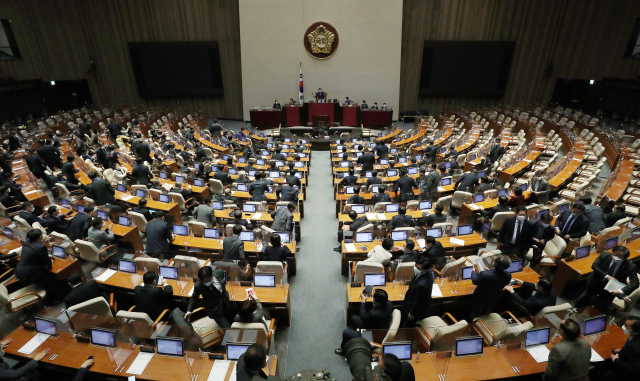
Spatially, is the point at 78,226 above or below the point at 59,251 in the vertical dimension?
above

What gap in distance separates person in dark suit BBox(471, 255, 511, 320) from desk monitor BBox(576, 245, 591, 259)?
216 cm

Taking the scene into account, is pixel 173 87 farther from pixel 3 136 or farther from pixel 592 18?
pixel 592 18

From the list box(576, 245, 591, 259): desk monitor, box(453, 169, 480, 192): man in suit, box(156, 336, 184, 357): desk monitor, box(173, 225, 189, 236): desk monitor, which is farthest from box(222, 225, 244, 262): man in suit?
box(453, 169, 480, 192): man in suit

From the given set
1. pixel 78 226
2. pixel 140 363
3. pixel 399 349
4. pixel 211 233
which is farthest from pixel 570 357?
pixel 78 226

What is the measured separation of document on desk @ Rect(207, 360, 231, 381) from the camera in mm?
3672

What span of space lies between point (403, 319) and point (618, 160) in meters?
11.2

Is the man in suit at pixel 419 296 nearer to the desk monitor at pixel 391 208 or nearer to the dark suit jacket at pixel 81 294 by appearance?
the desk monitor at pixel 391 208

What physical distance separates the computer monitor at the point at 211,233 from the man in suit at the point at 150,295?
2.08m

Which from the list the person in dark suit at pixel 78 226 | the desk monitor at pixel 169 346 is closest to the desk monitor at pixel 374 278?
the desk monitor at pixel 169 346

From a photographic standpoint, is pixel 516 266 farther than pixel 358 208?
No

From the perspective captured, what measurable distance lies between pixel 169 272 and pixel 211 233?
1.47m

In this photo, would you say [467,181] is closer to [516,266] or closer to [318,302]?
[516,266]

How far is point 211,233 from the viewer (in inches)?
270

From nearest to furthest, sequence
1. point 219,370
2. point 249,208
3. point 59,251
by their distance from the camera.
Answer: point 219,370, point 59,251, point 249,208
